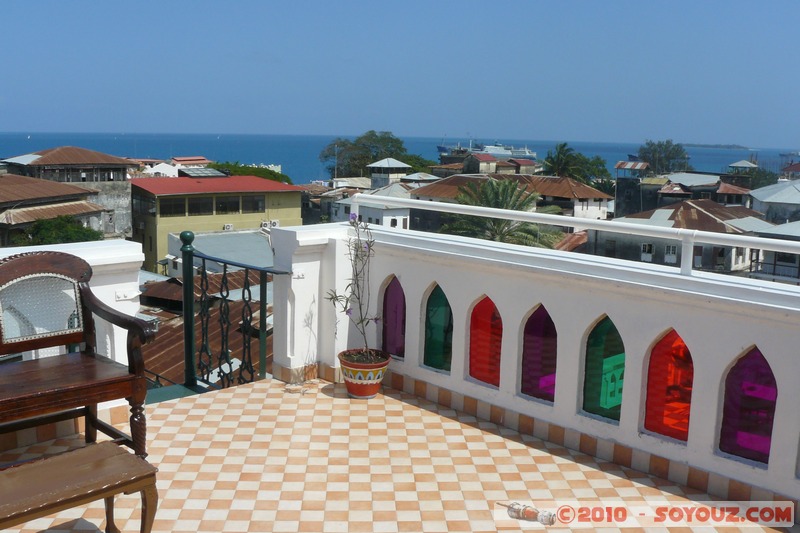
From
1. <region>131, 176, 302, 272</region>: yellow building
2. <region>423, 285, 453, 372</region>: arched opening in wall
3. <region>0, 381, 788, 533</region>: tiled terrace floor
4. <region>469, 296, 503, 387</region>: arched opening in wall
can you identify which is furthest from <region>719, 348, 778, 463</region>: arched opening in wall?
<region>131, 176, 302, 272</region>: yellow building

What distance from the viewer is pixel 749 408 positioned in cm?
393

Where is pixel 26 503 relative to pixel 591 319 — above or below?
below

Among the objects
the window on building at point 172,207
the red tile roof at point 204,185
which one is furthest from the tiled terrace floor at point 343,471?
the window on building at point 172,207

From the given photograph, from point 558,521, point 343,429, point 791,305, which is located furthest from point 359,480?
point 791,305

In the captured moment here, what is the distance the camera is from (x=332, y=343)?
5.68 metres

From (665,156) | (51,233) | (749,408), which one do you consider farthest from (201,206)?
(665,156)

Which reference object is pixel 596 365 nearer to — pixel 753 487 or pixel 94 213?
pixel 753 487

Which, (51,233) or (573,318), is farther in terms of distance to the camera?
(51,233)

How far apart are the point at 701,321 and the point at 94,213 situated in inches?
2168

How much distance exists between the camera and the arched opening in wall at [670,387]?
416 cm

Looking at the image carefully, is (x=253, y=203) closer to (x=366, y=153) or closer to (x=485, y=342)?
(x=366, y=153)

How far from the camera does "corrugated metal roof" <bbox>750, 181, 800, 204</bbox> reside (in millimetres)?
15648

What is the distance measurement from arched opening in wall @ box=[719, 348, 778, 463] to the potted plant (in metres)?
2.21

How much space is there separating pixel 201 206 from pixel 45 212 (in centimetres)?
1017
